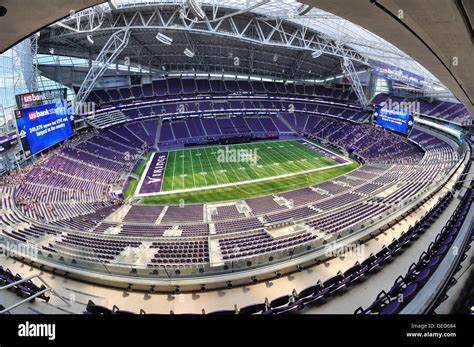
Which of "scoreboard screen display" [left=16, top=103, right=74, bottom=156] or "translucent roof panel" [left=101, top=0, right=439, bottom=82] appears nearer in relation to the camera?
"scoreboard screen display" [left=16, top=103, right=74, bottom=156]

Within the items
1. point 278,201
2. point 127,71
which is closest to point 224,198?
point 278,201

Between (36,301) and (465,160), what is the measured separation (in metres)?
30.8

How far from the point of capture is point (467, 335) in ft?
12.2

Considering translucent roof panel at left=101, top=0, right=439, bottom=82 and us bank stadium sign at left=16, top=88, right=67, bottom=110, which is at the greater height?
translucent roof panel at left=101, top=0, right=439, bottom=82

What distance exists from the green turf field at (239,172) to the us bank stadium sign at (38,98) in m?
13.4

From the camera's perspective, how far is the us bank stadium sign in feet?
75.4

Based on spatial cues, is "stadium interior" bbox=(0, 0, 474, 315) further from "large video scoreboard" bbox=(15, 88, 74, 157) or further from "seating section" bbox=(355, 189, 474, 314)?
"large video scoreboard" bbox=(15, 88, 74, 157)

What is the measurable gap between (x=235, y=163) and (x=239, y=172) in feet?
11.8

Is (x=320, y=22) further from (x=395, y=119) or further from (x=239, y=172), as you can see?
(x=239, y=172)

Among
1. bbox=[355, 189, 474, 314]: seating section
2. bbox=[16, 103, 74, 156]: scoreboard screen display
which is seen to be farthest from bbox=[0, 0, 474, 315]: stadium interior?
bbox=[16, 103, 74, 156]: scoreboard screen display

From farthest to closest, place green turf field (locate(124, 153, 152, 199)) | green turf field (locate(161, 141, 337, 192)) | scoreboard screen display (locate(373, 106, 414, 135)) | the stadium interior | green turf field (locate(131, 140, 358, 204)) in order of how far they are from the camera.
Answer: scoreboard screen display (locate(373, 106, 414, 135))
green turf field (locate(161, 141, 337, 192))
green turf field (locate(124, 153, 152, 199))
green turf field (locate(131, 140, 358, 204))
the stadium interior

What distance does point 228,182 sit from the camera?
29.8 meters

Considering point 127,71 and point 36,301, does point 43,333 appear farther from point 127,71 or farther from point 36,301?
point 127,71

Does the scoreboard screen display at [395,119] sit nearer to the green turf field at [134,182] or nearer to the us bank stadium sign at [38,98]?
the green turf field at [134,182]
